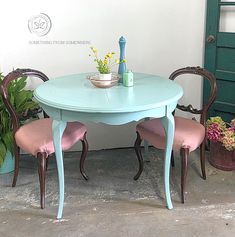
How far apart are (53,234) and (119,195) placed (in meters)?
0.57

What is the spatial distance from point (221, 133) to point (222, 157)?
21cm

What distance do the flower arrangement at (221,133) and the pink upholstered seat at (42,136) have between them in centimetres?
103

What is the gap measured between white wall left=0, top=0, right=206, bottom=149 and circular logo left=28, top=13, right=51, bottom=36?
0.03 metres

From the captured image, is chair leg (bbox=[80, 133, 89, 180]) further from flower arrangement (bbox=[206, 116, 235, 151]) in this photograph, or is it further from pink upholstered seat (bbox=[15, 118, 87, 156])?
flower arrangement (bbox=[206, 116, 235, 151])

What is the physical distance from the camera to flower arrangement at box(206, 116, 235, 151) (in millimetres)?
2508

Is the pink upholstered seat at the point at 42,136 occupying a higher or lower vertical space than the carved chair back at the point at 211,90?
lower

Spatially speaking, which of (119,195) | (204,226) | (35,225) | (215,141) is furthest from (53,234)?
(215,141)

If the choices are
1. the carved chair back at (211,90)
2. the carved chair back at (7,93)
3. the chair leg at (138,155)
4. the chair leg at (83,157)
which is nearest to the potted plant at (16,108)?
the carved chair back at (7,93)

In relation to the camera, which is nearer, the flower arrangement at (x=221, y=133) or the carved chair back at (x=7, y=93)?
the carved chair back at (x=7, y=93)

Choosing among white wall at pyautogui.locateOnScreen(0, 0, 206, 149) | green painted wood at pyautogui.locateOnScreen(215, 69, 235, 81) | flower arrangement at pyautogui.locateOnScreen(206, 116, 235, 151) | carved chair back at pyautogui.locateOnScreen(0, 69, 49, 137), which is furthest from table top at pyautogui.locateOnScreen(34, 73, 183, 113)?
green painted wood at pyautogui.locateOnScreen(215, 69, 235, 81)

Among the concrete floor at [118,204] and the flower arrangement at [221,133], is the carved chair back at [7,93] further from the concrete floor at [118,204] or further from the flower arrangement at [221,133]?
the flower arrangement at [221,133]

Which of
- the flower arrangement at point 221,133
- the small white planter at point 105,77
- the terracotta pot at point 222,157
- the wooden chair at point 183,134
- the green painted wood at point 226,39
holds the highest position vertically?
the green painted wood at point 226,39

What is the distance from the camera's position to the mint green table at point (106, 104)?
1.82 metres

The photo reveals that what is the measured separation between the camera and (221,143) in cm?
259
